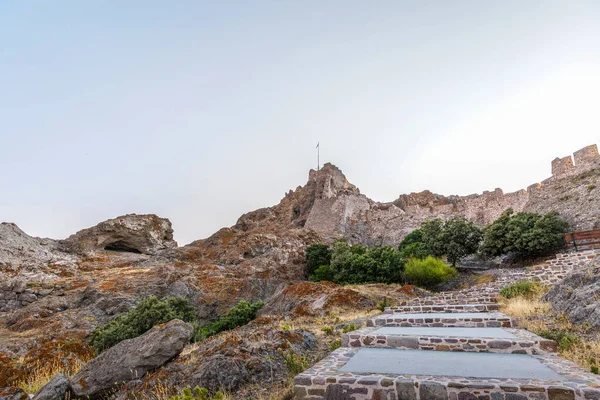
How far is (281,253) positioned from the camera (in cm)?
2634

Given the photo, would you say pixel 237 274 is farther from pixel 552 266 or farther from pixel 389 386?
pixel 389 386

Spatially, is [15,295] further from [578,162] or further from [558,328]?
[578,162]

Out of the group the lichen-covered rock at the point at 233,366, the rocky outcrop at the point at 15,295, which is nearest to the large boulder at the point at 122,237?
the rocky outcrop at the point at 15,295

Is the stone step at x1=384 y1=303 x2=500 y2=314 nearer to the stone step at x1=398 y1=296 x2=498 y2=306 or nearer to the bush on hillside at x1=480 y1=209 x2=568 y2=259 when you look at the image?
the stone step at x1=398 y1=296 x2=498 y2=306

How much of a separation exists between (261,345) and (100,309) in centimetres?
1442

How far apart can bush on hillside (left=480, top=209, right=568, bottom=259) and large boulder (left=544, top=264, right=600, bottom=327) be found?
10.2 meters

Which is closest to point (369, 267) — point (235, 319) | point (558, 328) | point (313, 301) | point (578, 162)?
point (313, 301)

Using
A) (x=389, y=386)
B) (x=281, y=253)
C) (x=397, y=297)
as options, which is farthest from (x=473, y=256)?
(x=389, y=386)

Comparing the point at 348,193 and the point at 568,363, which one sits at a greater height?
the point at 348,193

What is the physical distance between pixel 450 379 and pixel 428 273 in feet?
48.5

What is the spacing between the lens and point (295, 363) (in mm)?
5965

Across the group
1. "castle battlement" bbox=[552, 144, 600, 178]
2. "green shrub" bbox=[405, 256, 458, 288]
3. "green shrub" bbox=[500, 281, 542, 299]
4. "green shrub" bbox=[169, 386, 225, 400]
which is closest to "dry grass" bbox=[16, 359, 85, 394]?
"green shrub" bbox=[169, 386, 225, 400]

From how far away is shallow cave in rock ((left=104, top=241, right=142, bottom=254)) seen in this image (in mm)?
32188

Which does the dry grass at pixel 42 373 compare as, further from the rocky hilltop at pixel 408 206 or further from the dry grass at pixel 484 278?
the rocky hilltop at pixel 408 206
